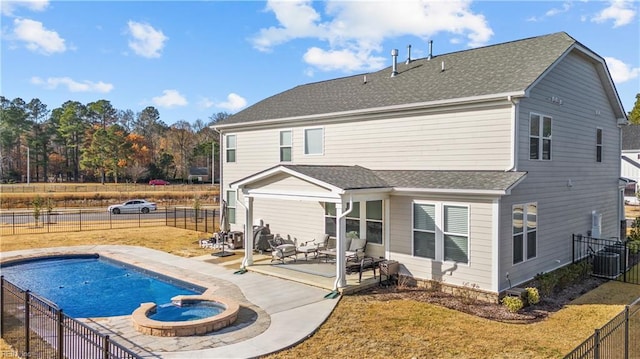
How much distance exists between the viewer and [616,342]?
708cm

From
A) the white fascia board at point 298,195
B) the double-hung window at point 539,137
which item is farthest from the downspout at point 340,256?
the double-hung window at point 539,137

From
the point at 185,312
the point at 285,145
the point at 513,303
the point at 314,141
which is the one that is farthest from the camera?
the point at 285,145

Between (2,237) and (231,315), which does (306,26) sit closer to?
(231,315)

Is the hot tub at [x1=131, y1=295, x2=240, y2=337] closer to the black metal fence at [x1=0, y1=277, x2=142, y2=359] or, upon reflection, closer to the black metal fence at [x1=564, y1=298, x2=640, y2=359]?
the black metal fence at [x1=0, y1=277, x2=142, y2=359]

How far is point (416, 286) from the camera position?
12078mm

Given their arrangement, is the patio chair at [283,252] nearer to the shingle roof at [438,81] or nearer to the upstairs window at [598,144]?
the shingle roof at [438,81]

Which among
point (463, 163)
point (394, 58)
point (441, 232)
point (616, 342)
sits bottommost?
point (616, 342)

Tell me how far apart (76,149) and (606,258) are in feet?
282

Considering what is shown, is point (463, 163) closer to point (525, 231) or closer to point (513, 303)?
point (525, 231)

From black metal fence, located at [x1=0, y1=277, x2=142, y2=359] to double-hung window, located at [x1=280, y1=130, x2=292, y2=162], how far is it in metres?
10.8

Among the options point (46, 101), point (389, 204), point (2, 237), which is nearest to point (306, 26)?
point (389, 204)

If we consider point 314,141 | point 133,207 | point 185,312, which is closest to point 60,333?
point 185,312

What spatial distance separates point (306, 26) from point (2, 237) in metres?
20.1

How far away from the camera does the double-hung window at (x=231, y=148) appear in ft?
66.0
